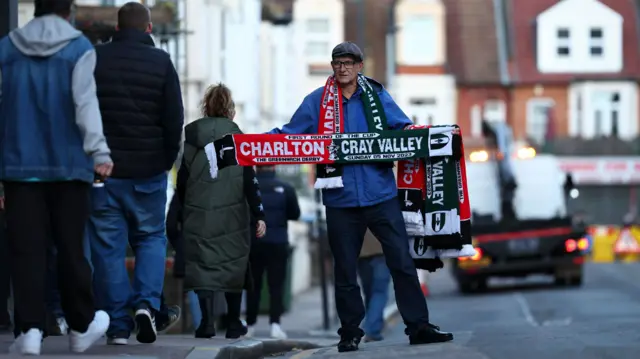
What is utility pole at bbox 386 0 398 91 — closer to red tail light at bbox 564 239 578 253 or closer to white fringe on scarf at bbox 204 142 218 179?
red tail light at bbox 564 239 578 253

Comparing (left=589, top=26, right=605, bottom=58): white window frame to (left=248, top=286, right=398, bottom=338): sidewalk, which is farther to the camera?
(left=589, top=26, right=605, bottom=58): white window frame

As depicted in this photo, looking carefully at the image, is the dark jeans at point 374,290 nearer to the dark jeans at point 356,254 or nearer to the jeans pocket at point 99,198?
the dark jeans at point 356,254

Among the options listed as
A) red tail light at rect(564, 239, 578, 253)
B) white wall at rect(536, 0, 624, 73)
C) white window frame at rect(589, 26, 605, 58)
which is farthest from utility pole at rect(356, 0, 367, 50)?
red tail light at rect(564, 239, 578, 253)

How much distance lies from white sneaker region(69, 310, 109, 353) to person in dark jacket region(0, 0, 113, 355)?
0.25 meters

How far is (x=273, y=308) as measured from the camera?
15594 mm

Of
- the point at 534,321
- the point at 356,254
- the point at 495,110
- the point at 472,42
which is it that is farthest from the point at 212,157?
the point at 495,110

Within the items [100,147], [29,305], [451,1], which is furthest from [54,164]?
[451,1]

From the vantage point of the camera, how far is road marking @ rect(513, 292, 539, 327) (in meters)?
19.2

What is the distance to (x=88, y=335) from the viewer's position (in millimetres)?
8906

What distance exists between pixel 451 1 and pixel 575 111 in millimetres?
6070

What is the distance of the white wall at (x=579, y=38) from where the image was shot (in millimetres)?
57156

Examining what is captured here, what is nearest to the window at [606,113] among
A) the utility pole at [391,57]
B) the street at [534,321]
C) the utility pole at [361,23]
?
the utility pole at [391,57]

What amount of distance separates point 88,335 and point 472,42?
48717 millimetres

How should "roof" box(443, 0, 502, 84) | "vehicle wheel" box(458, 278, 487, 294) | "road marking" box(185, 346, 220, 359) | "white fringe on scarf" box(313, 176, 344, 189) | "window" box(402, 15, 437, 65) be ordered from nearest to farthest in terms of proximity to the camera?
"road marking" box(185, 346, 220, 359), "white fringe on scarf" box(313, 176, 344, 189), "vehicle wheel" box(458, 278, 487, 294), "window" box(402, 15, 437, 65), "roof" box(443, 0, 502, 84)
